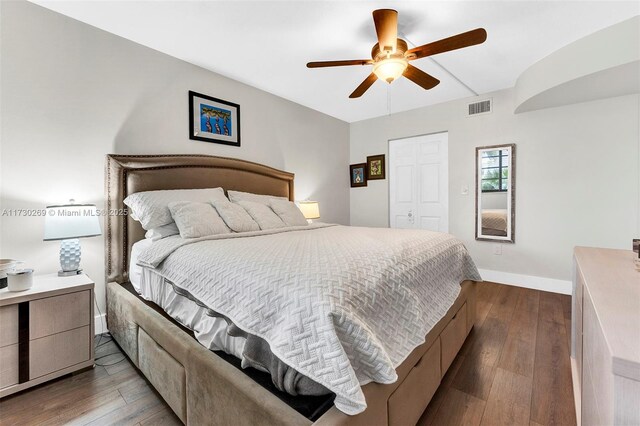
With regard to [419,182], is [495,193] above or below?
below

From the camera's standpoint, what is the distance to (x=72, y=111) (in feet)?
7.08

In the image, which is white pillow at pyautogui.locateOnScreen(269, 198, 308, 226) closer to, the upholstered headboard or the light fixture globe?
the upholstered headboard

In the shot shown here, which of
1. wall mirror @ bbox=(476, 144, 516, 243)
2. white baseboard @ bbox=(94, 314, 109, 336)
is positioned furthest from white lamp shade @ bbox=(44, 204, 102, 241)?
wall mirror @ bbox=(476, 144, 516, 243)

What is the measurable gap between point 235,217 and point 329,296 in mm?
1605

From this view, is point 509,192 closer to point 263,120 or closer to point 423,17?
point 423,17

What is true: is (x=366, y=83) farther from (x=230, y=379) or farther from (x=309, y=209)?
(x=230, y=379)

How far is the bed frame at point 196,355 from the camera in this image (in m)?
0.96

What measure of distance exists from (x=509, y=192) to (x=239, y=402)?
3.86 m

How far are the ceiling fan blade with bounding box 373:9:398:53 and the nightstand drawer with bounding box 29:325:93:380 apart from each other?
273cm

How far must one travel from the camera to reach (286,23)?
2.20 metres

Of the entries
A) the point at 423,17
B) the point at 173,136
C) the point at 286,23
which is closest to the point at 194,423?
the point at 173,136

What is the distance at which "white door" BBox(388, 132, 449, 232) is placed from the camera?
4.10 metres

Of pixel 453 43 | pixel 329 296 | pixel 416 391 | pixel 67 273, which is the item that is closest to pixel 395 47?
pixel 453 43

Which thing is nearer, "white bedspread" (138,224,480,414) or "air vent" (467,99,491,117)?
"white bedspread" (138,224,480,414)
